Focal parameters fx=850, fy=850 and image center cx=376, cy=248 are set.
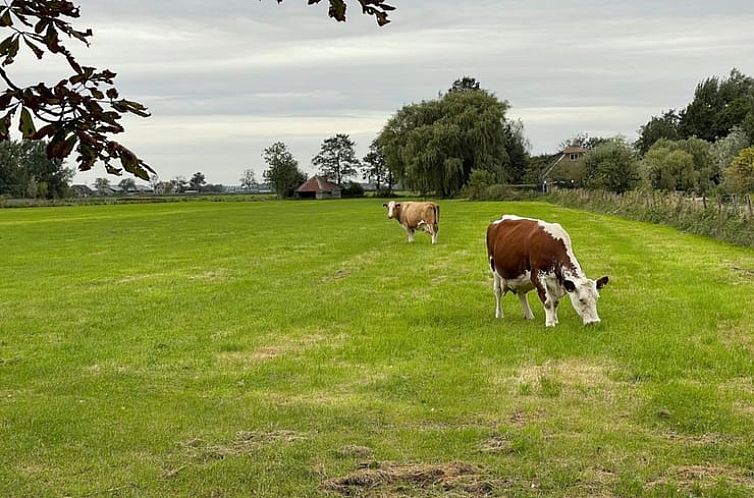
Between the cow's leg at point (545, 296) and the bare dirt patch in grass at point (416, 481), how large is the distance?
5.67 m

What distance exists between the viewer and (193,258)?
943 inches

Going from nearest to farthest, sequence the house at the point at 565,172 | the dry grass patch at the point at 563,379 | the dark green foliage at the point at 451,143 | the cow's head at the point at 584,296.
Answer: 1. the dry grass patch at the point at 563,379
2. the cow's head at the point at 584,296
3. the dark green foliage at the point at 451,143
4. the house at the point at 565,172

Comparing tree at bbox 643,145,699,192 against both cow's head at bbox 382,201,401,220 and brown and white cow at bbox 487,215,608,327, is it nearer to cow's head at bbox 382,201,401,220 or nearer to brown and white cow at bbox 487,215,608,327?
cow's head at bbox 382,201,401,220

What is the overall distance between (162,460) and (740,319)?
8.81 m

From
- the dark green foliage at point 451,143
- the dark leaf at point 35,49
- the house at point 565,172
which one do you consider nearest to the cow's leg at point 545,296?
the dark leaf at point 35,49

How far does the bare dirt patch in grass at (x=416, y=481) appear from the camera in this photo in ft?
18.4

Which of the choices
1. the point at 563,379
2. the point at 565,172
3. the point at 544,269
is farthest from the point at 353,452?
the point at 565,172

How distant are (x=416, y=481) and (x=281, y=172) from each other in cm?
12256

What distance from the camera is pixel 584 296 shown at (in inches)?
448

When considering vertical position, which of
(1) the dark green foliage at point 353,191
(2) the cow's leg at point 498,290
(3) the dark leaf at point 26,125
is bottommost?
(1) the dark green foliage at point 353,191

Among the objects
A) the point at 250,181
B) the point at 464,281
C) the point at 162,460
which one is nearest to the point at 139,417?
the point at 162,460

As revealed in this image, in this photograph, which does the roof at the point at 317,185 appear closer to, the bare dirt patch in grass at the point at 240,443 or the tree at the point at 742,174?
the tree at the point at 742,174

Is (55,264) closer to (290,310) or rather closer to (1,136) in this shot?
(290,310)

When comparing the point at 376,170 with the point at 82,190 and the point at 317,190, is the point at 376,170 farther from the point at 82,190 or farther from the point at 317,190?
the point at 82,190
